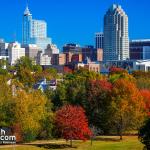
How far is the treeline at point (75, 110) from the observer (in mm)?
58031

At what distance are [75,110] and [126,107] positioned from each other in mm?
7183

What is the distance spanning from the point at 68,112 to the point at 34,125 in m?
3.76

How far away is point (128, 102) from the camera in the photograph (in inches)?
2557

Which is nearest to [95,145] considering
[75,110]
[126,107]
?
[75,110]

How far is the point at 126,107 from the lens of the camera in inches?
2534

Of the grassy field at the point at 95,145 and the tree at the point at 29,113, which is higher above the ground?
the tree at the point at 29,113

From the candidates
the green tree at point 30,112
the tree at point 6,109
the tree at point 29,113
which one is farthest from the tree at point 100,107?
the tree at point 6,109

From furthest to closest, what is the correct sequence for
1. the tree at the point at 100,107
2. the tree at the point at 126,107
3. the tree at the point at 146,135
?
the tree at the point at 100,107 < the tree at the point at 126,107 < the tree at the point at 146,135

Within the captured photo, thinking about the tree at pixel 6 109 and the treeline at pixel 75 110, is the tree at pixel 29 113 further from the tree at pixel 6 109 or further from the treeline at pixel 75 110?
the tree at pixel 6 109

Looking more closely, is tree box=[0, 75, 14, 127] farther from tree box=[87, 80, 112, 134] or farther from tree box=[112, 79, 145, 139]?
tree box=[112, 79, 145, 139]

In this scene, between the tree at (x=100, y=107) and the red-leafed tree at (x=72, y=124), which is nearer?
the red-leafed tree at (x=72, y=124)

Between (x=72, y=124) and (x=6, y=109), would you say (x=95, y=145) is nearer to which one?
(x=72, y=124)

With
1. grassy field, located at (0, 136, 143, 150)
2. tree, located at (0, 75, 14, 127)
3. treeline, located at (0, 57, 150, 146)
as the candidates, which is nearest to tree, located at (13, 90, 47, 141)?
treeline, located at (0, 57, 150, 146)

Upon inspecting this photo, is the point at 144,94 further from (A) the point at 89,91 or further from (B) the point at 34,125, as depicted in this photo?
(B) the point at 34,125
